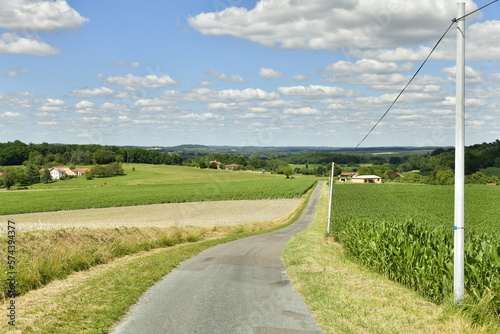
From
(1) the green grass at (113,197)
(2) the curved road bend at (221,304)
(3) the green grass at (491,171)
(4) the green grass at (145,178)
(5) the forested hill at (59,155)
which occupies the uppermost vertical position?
(5) the forested hill at (59,155)

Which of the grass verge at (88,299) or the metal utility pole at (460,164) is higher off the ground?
the metal utility pole at (460,164)

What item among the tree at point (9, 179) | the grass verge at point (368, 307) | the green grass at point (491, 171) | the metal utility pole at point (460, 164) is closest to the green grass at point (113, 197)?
the tree at point (9, 179)

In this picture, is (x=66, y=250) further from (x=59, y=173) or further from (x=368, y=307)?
(x=59, y=173)

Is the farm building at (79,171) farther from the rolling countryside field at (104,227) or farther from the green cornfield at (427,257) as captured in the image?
the green cornfield at (427,257)

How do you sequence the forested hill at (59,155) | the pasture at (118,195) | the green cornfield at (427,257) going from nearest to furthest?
the green cornfield at (427,257) → the pasture at (118,195) → the forested hill at (59,155)

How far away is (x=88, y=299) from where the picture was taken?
10.3 metres

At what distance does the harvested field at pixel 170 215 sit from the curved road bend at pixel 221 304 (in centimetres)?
3370

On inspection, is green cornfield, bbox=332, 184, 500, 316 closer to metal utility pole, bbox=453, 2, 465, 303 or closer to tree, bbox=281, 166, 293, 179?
metal utility pole, bbox=453, 2, 465, 303

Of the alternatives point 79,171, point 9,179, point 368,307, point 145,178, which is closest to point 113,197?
point 9,179

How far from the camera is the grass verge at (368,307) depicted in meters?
8.70

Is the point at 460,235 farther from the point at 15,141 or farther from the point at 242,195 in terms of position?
the point at 15,141

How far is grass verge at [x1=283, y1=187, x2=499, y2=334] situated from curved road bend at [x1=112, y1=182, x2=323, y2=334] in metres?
0.46

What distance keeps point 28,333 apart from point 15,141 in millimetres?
204341

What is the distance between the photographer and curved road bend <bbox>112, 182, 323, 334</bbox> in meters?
8.63
